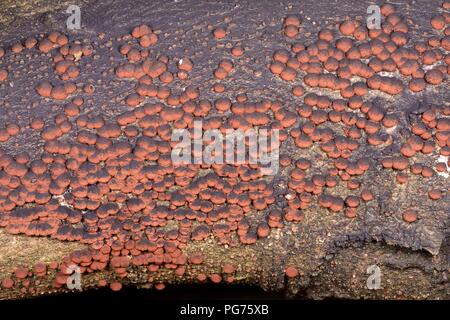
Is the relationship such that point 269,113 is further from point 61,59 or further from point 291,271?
point 61,59

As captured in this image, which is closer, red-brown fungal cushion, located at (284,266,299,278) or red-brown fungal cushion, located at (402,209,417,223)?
red-brown fungal cushion, located at (402,209,417,223)

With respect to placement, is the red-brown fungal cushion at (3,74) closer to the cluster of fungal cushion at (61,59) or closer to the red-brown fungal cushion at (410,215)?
the cluster of fungal cushion at (61,59)

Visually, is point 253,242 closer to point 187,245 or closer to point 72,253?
point 187,245

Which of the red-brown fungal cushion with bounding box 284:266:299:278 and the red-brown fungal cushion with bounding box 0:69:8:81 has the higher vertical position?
the red-brown fungal cushion with bounding box 0:69:8:81

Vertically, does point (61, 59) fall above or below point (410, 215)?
above

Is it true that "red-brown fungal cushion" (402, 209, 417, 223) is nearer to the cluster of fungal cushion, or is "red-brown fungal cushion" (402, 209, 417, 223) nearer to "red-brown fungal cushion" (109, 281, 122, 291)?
"red-brown fungal cushion" (109, 281, 122, 291)

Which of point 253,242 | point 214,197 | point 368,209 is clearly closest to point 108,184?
point 214,197

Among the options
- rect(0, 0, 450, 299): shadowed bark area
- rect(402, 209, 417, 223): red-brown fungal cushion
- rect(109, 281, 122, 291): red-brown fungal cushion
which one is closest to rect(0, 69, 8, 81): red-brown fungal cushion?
rect(0, 0, 450, 299): shadowed bark area

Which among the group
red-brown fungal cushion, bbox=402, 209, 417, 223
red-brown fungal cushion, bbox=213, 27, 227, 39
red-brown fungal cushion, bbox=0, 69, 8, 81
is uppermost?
red-brown fungal cushion, bbox=213, 27, 227, 39

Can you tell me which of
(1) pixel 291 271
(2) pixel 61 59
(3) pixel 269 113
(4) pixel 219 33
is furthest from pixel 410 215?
(2) pixel 61 59
